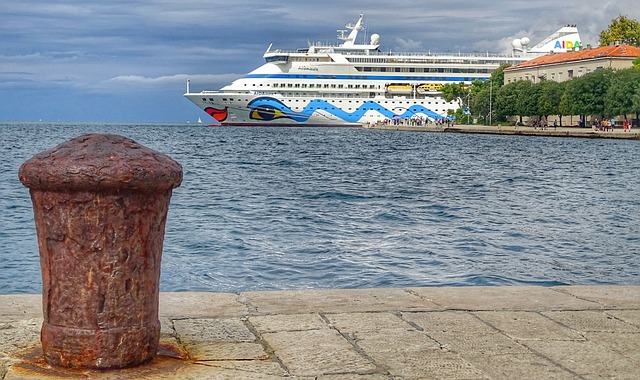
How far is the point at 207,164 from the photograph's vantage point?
30516 mm

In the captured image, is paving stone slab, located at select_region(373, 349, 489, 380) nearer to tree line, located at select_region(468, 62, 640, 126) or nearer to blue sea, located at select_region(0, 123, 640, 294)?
blue sea, located at select_region(0, 123, 640, 294)

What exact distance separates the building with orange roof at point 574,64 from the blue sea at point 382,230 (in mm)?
41485

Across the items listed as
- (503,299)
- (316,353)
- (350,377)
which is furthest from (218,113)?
(350,377)

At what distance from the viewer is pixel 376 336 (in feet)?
10.3

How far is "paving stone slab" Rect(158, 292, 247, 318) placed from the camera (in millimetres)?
3531

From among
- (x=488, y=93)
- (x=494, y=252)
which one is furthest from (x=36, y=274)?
(x=488, y=93)

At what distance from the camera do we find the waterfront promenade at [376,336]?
107 inches

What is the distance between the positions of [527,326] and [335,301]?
86 cm

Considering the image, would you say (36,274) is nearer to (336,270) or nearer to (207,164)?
(336,270)

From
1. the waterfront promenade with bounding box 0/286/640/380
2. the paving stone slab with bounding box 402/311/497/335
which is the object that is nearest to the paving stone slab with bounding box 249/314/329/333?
the waterfront promenade with bounding box 0/286/640/380

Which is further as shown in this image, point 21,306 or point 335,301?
point 335,301

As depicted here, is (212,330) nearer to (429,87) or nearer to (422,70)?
(429,87)

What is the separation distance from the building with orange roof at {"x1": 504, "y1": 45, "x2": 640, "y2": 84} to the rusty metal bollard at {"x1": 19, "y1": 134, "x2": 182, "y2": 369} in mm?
64146

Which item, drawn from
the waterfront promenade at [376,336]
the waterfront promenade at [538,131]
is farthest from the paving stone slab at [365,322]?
the waterfront promenade at [538,131]
